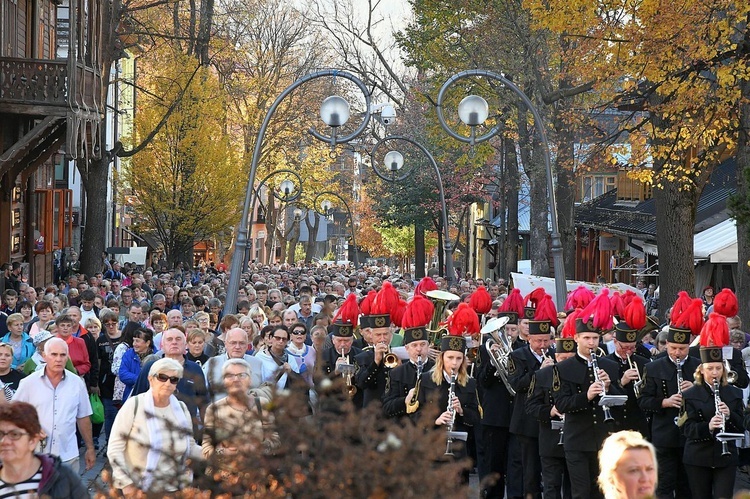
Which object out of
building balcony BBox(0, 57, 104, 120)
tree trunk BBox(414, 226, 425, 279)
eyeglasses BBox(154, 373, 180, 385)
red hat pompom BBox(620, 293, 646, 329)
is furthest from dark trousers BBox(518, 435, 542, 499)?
tree trunk BBox(414, 226, 425, 279)

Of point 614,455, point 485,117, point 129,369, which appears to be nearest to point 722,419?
point 614,455

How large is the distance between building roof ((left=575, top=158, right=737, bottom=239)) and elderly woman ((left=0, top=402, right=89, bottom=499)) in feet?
63.7

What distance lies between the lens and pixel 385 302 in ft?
43.0

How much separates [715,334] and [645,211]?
91.1ft

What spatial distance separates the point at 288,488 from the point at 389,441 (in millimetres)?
347

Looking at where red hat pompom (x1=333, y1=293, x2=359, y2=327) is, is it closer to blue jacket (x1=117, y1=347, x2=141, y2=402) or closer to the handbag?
blue jacket (x1=117, y1=347, x2=141, y2=402)

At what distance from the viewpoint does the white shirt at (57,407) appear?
9.69 metres

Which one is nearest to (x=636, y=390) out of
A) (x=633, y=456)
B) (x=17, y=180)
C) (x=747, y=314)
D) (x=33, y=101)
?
(x=633, y=456)

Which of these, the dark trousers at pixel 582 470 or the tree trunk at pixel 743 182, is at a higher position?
the tree trunk at pixel 743 182

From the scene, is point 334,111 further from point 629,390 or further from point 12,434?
point 12,434

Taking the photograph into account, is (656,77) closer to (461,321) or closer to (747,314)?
(747,314)

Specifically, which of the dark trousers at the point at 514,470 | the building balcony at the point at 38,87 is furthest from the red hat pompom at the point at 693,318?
the building balcony at the point at 38,87

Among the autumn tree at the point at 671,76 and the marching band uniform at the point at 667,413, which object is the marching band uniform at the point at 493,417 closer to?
the marching band uniform at the point at 667,413

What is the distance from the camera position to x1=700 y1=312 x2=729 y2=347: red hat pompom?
11.0 m
